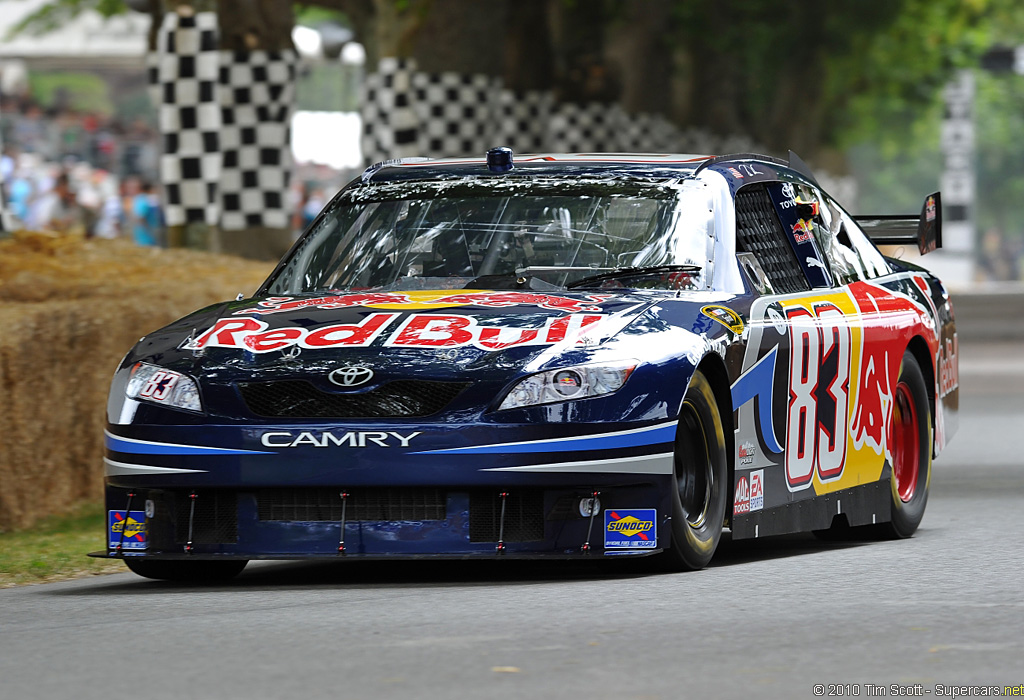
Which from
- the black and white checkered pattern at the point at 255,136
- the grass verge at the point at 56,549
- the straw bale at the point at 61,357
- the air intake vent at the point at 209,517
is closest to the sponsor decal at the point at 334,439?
the air intake vent at the point at 209,517

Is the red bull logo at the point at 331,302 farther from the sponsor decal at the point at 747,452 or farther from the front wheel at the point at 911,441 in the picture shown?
the front wheel at the point at 911,441

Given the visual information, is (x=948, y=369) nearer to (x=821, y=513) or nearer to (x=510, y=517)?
(x=821, y=513)

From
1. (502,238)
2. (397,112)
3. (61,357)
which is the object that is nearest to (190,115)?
(61,357)

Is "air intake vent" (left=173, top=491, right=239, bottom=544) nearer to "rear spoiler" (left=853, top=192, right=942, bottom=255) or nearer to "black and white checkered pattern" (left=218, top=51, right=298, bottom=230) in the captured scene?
"rear spoiler" (left=853, top=192, right=942, bottom=255)

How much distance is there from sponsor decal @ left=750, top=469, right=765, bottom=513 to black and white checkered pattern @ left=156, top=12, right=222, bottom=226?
1027 centimetres

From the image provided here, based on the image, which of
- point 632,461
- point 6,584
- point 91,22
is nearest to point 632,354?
point 632,461

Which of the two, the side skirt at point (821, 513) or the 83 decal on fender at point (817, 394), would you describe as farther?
the 83 decal on fender at point (817, 394)

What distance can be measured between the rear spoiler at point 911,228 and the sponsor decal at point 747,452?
2.30m

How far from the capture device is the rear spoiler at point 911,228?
9.70m

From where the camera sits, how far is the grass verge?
8.27 metres

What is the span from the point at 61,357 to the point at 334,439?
3839 millimetres

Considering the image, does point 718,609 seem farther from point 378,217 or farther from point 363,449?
point 378,217

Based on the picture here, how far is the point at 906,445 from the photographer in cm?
936

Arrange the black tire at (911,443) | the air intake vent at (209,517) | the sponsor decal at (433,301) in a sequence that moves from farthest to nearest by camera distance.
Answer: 1. the black tire at (911,443)
2. the sponsor decal at (433,301)
3. the air intake vent at (209,517)
